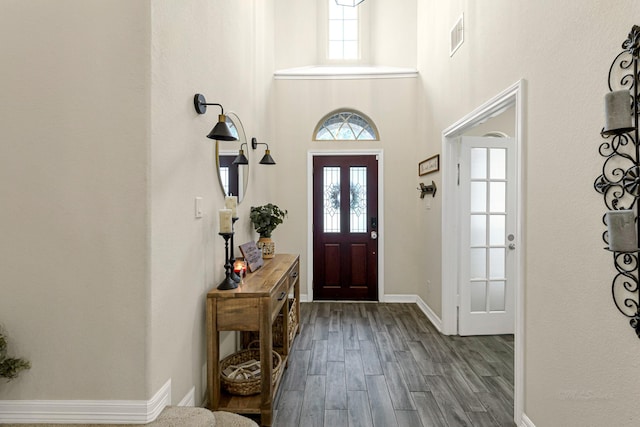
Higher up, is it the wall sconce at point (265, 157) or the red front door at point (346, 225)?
the wall sconce at point (265, 157)

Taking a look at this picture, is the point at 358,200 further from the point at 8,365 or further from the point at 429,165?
the point at 8,365

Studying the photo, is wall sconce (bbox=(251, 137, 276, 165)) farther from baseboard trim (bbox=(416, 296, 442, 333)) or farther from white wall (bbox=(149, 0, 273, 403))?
baseboard trim (bbox=(416, 296, 442, 333))

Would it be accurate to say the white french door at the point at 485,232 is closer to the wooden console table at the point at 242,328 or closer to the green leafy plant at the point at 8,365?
the wooden console table at the point at 242,328

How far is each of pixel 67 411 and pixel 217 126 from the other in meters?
1.56

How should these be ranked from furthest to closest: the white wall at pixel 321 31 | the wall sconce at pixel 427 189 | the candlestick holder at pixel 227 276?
the white wall at pixel 321 31 → the wall sconce at pixel 427 189 → the candlestick holder at pixel 227 276

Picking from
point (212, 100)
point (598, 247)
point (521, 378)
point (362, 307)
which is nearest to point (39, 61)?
point (212, 100)

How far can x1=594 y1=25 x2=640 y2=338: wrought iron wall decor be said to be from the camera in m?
1.19

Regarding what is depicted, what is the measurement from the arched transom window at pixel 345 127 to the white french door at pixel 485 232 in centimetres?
154

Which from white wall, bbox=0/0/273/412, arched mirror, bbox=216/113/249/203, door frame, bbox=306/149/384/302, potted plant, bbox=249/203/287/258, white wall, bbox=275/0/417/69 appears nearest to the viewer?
white wall, bbox=0/0/273/412

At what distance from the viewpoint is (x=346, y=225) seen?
4.49 meters

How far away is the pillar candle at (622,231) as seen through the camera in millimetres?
1170

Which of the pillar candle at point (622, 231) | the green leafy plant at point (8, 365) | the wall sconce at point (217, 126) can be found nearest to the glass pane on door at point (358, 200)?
the wall sconce at point (217, 126)

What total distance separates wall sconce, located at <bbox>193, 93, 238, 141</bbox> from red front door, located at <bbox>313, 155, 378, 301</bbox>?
2.59m

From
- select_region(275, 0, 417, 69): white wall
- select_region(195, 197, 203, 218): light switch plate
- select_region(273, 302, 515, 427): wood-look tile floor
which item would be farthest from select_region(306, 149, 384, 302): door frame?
select_region(195, 197, 203, 218): light switch plate
